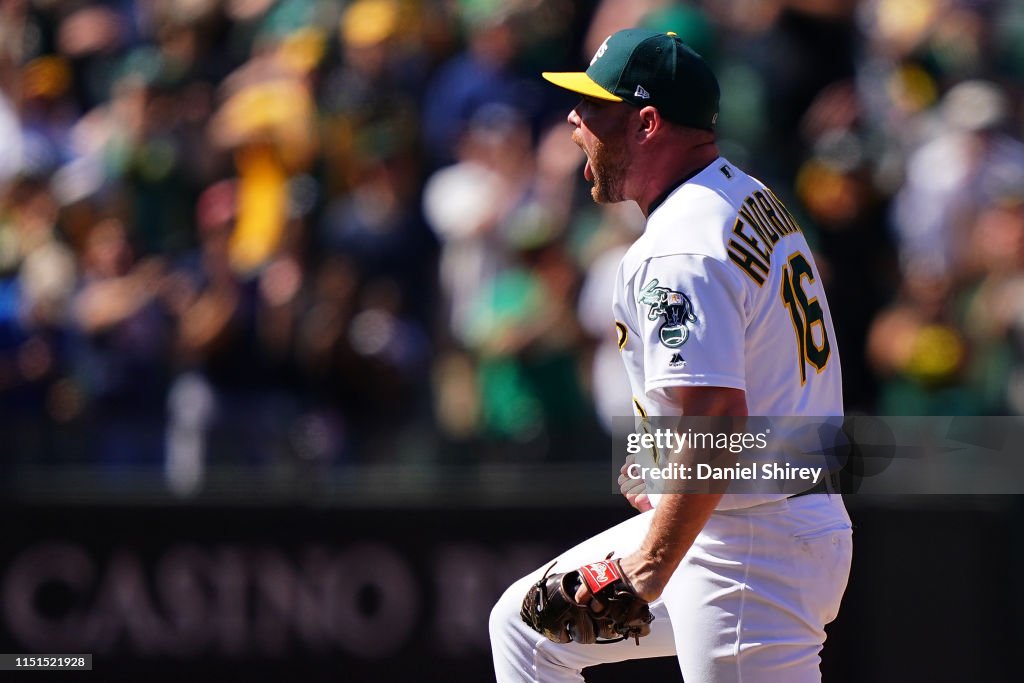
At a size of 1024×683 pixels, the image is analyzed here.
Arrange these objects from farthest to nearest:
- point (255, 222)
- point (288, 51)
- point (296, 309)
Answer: point (288, 51) → point (255, 222) → point (296, 309)

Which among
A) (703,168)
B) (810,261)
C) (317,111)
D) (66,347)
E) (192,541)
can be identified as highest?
(317,111)

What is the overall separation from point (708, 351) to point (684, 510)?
14.8 inches

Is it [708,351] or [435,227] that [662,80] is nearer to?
[708,351]

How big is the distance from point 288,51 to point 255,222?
4.29ft

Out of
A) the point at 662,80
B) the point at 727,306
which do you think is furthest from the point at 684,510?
the point at 662,80

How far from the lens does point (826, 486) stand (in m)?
3.84

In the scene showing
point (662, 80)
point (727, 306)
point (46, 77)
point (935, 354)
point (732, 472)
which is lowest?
point (935, 354)

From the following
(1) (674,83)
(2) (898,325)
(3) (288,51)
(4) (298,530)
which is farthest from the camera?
(3) (288,51)

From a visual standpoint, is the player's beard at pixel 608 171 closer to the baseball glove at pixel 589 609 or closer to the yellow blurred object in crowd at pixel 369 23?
the baseball glove at pixel 589 609

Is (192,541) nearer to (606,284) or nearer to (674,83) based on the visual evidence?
(606,284)

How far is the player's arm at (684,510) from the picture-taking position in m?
3.44

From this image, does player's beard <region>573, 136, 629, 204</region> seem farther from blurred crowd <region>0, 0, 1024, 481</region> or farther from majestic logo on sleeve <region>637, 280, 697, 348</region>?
blurred crowd <region>0, 0, 1024, 481</region>

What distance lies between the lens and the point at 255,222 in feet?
29.0

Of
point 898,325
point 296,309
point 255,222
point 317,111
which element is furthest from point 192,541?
point 898,325
